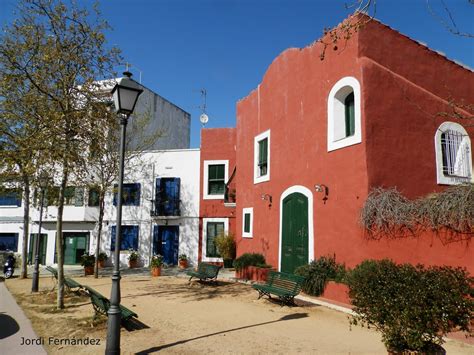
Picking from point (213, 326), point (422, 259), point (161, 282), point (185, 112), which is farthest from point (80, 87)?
point (185, 112)

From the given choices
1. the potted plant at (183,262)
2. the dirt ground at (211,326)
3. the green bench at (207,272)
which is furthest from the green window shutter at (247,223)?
the potted plant at (183,262)

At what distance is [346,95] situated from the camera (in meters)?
10.8

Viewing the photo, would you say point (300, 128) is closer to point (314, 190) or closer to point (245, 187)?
point (314, 190)

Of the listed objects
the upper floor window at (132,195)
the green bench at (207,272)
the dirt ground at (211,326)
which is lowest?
the dirt ground at (211,326)

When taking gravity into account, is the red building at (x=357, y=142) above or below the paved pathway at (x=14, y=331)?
above

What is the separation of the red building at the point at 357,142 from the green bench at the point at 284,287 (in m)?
1.61

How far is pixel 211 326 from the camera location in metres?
7.22

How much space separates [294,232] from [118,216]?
24.3ft

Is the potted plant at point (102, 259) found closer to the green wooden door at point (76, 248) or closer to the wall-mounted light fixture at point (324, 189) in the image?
the green wooden door at point (76, 248)

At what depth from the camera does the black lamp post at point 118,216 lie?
5.31 metres

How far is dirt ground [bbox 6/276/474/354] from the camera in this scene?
5883 mm

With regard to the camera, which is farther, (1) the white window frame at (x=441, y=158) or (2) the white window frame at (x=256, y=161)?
(2) the white window frame at (x=256, y=161)

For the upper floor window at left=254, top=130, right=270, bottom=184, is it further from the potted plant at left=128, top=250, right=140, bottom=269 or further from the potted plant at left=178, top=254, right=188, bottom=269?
the potted plant at left=128, top=250, right=140, bottom=269

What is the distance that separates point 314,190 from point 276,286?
10.6ft
